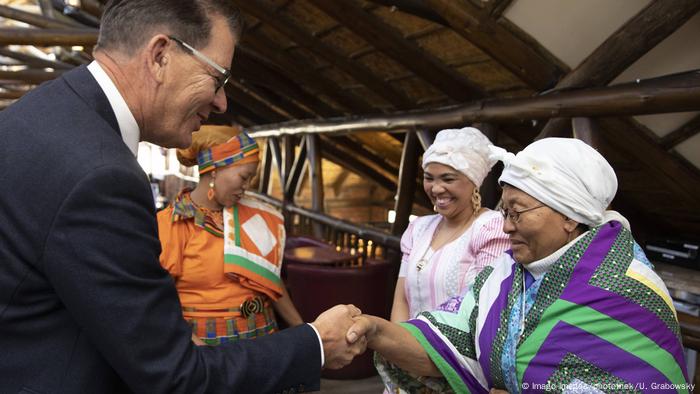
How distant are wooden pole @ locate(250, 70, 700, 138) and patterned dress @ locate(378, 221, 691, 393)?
1.57m

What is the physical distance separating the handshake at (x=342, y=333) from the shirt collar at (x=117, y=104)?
66cm

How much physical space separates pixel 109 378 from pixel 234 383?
10.1 inches

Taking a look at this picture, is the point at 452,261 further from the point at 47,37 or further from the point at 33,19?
the point at 33,19

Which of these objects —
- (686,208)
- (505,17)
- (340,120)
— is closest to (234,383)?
(505,17)

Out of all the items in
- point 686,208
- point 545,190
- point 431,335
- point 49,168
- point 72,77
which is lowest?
point 431,335

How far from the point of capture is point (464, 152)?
2330 mm

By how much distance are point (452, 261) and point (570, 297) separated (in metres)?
0.78

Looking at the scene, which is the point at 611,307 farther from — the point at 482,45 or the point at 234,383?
the point at 482,45

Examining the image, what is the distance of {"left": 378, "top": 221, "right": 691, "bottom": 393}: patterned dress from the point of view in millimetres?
1360

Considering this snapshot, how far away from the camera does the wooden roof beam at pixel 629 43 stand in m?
2.69

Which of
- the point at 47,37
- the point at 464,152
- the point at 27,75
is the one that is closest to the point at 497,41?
the point at 464,152

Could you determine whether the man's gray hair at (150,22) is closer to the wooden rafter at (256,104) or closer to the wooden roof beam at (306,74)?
the wooden roof beam at (306,74)

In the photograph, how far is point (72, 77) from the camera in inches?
47.4

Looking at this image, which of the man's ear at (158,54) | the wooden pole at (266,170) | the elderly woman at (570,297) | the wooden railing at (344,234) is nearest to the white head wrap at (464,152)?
the elderly woman at (570,297)
